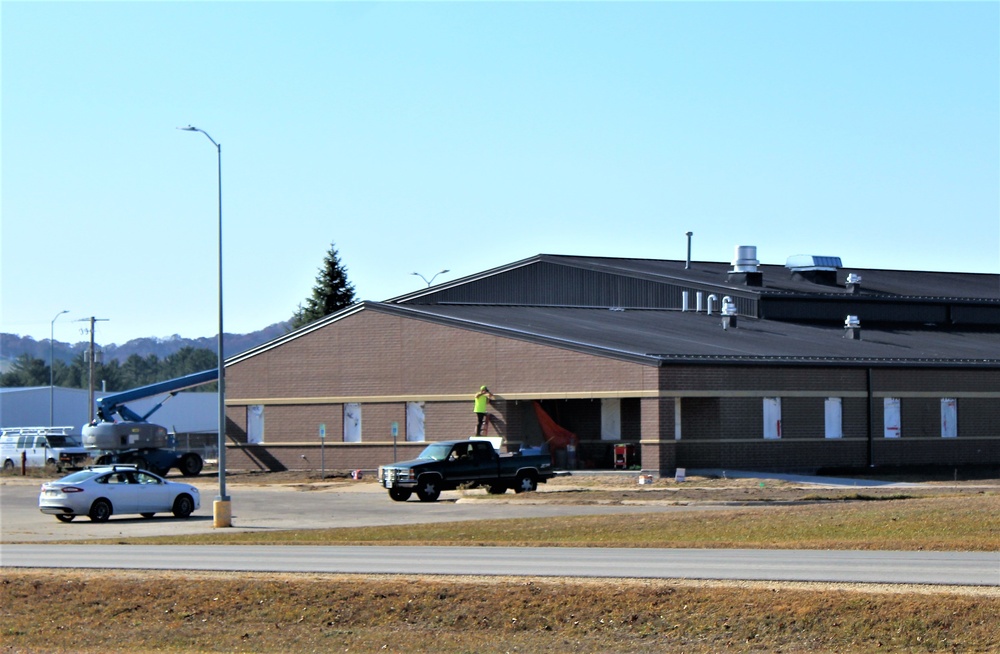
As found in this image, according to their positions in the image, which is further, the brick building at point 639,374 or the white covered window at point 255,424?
the white covered window at point 255,424

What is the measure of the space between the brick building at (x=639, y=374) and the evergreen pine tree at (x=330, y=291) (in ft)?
122

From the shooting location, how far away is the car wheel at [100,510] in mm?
38000

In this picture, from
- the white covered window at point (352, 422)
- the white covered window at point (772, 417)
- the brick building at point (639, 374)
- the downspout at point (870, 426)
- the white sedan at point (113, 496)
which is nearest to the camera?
the white sedan at point (113, 496)

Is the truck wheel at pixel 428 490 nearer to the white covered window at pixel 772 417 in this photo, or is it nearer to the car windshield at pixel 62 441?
the white covered window at pixel 772 417

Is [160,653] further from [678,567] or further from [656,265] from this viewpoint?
[656,265]

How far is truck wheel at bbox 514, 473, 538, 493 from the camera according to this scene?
145ft

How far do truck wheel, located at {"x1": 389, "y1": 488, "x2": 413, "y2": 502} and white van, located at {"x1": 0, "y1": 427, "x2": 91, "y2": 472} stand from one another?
30.4 meters

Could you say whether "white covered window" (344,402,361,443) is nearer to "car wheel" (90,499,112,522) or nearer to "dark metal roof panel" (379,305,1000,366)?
"dark metal roof panel" (379,305,1000,366)

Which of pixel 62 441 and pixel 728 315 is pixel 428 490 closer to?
pixel 728 315

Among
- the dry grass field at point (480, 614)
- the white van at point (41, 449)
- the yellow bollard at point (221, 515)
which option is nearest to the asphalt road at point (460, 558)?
the yellow bollard at point (221, 515)

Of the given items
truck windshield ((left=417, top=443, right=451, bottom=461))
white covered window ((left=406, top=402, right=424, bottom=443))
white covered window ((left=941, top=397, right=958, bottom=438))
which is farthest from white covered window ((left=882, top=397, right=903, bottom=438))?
truck windshield ((left=417, top=443, right=451, bottom=461))

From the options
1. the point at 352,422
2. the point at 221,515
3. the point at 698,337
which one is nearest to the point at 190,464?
the point at 352,422

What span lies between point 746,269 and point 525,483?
86.9 ft

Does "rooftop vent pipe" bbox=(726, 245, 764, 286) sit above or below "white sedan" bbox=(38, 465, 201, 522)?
above
